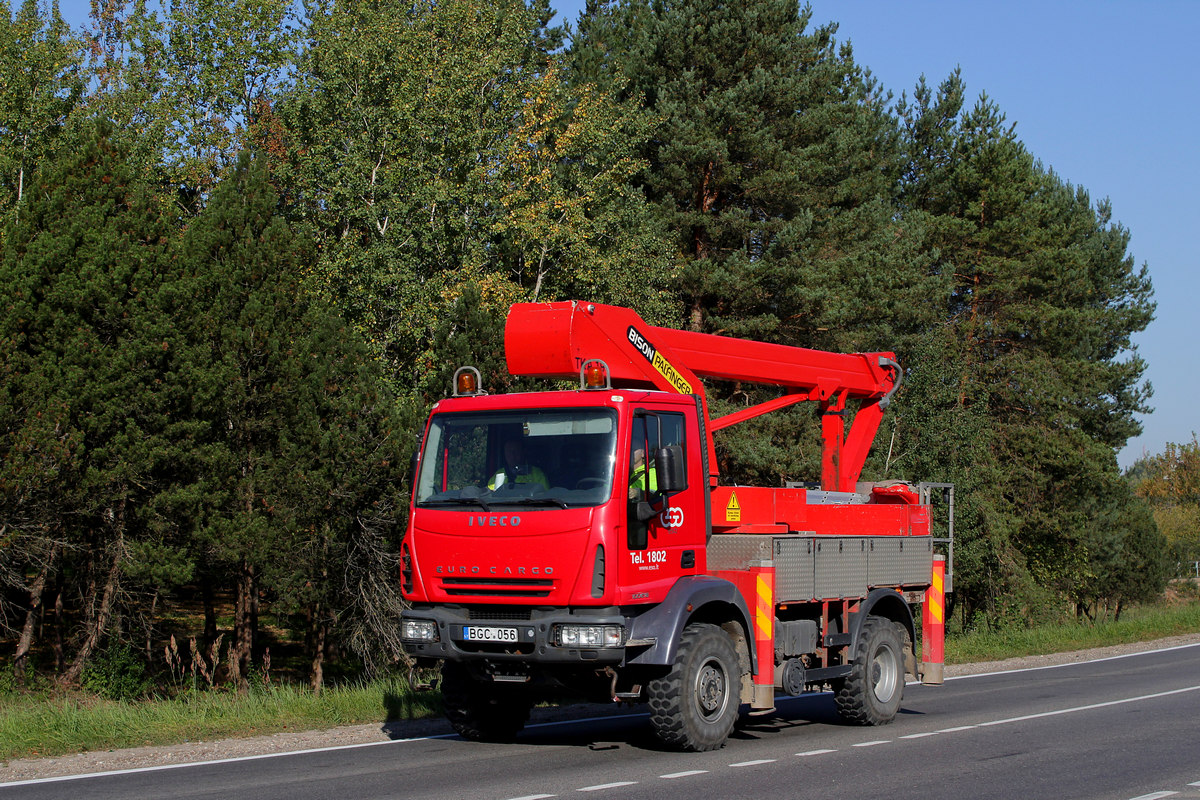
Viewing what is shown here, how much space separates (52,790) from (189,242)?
1717cm

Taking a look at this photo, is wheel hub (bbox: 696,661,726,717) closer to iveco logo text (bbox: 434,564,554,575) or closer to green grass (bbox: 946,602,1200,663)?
iveco logo text (bbox: 434,564,554,575)

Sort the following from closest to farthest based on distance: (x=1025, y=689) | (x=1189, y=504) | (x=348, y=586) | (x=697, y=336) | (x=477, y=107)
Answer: (x=697, y=336) < (x=1025, y=689) < (x=348, y=586) < (x=477, y=107) < (x=1189, y=504)

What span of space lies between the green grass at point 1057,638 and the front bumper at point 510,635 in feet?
47.4

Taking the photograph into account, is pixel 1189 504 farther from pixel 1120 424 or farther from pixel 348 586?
pixel 348 586

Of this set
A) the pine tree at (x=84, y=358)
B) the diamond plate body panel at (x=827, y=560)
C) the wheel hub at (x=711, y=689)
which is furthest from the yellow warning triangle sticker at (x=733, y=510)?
the pine tree at (x=84, y=358)

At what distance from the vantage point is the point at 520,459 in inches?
390

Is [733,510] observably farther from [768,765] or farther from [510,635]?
[510,635]

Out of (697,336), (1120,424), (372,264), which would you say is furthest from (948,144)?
(697,336)

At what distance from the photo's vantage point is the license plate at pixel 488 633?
9461mm

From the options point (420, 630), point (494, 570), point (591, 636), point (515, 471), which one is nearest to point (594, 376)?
point (515, 471)

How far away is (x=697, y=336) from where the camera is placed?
12469 millimetres

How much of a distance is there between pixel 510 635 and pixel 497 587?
40 centimetres

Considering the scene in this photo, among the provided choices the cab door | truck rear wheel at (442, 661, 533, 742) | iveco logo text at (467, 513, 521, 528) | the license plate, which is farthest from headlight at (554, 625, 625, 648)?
truck rear wheel at (442, 661, 533, 742)

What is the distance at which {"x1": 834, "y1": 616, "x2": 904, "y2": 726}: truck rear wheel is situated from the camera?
39.9 ft
